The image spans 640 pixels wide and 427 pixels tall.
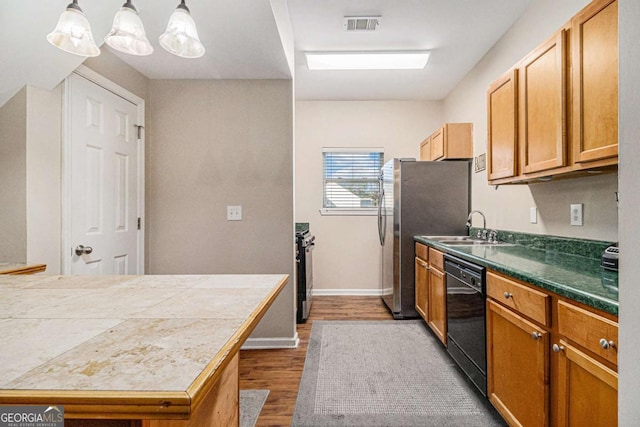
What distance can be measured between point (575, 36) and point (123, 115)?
2.86 metres

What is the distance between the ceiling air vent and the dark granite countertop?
1910mm

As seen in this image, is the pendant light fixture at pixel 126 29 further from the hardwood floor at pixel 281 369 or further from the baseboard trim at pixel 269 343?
the baseboard trim at pixel 269 343

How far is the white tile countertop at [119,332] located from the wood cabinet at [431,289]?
1.86m

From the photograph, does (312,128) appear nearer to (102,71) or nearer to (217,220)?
(217,220)

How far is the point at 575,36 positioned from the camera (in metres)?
1.59

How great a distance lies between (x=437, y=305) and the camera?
2.72 m

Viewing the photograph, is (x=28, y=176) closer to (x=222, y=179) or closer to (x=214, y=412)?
(x=222, y=179)

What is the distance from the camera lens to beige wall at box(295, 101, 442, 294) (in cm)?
453

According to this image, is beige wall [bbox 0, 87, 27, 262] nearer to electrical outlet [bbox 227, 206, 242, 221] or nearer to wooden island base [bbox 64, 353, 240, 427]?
electrical outlet [bbox 227, 206, 242, 221]

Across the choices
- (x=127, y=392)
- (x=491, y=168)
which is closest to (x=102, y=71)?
(x=127, y=392)

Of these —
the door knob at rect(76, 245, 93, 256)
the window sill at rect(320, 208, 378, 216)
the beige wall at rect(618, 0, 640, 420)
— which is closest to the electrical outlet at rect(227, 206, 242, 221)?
the door knob at rect(76, 245, 93, 256)

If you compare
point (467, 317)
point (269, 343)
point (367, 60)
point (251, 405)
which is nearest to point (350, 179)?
point (367, 60)

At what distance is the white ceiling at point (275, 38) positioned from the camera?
1.61 meters

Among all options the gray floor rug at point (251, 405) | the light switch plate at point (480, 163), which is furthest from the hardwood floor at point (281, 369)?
the light switch plate at point (480, 163)
